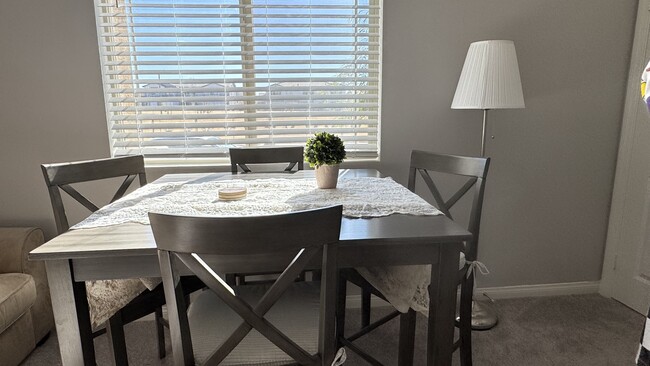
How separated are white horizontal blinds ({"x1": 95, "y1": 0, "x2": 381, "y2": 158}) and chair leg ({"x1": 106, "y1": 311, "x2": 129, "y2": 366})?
Answer: 1019mm

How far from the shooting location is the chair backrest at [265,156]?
200cm

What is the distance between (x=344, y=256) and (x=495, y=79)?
1242mm

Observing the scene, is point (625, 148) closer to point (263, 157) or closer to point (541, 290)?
point (541, 290)

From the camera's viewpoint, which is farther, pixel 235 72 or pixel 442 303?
pixel 235 72

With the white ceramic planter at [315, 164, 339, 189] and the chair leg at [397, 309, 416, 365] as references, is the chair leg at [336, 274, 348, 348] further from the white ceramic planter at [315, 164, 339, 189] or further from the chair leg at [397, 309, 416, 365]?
the white ceramic planter at [315, 164, 339, 189]

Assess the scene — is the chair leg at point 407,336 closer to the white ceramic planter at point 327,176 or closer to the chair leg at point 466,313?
the chair leg at point 466,313

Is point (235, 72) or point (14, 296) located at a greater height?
point (235, 72)

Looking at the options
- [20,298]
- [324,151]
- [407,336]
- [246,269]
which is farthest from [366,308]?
[20,298]

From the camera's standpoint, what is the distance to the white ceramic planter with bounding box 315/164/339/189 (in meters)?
1.55

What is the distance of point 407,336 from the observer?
1511 millimetres

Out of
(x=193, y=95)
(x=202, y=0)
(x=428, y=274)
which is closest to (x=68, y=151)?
A: (x=193, y=95)

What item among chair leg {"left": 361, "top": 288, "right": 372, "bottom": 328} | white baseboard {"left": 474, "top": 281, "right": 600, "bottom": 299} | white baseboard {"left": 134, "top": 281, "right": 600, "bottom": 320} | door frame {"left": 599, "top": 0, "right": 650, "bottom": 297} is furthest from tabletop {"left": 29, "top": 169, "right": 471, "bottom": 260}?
door frame {"left": 599, "top": 0, "right": 650, "bottom": 297}

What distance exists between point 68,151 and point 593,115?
9.61ft

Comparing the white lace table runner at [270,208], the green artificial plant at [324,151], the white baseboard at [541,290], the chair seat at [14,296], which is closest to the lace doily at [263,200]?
the white lace table runner at [270,208]
